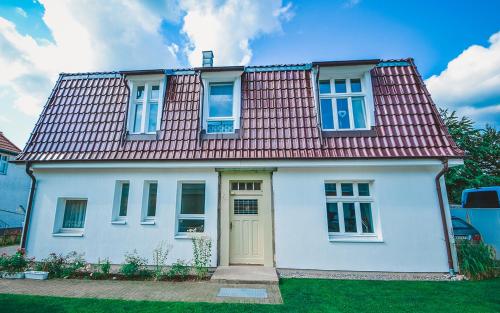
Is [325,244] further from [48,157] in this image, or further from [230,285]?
[48,157]

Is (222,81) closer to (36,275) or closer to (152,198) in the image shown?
(152,198)

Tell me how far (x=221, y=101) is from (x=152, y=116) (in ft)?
8.38

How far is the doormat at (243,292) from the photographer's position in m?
4.79

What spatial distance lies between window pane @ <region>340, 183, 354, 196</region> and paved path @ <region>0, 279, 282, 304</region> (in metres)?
3.33

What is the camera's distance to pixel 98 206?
685 centimetres

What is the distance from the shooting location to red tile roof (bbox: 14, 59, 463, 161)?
260 inches

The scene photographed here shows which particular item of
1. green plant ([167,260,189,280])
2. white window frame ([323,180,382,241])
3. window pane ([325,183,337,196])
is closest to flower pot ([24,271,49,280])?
Result: green plant ([167,260,189,280])

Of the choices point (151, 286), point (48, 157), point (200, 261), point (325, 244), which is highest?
point (48, 157)

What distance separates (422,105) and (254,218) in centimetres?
656

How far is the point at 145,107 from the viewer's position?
25.5 feet

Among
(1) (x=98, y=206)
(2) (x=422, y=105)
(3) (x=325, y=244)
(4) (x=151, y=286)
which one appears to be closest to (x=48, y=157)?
(1) (x=98, y=206)

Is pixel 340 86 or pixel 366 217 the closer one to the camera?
pixel 366 217

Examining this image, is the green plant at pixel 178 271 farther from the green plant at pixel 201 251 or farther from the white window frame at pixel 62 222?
the white window frame at pixel 62 222

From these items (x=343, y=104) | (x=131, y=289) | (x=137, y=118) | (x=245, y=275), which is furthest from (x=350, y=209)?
(x=137, y=118)
